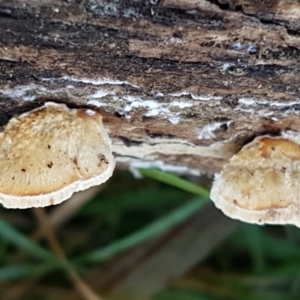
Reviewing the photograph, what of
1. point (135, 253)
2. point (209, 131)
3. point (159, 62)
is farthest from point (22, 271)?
point (159, 62)

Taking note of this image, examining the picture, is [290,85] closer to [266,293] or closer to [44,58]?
[44,58]

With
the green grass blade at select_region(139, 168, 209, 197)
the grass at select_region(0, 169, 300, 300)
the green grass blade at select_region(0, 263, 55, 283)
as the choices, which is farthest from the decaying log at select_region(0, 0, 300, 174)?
the green grass blade at select_region(0, 263, 55, 283)

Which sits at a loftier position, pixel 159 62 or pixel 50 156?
pixel 159 62

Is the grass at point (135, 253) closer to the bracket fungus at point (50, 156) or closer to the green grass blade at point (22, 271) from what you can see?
the green grass blade at point (22, 271)

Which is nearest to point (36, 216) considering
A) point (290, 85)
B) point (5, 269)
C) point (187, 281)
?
point (5, 269)

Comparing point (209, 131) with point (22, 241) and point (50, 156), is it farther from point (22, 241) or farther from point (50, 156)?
point (22, 241)

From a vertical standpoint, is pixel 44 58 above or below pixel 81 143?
above
